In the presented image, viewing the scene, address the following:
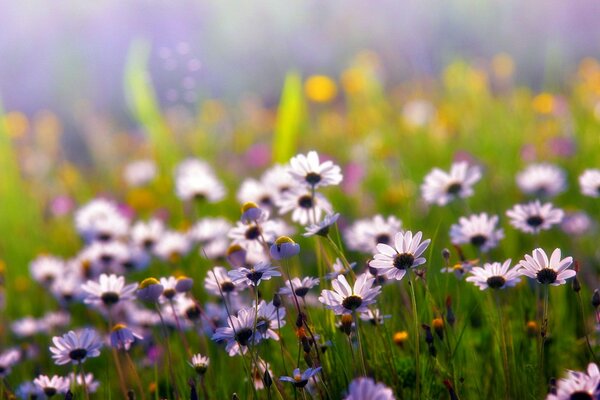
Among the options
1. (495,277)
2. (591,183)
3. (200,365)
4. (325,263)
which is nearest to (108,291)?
(200,365)

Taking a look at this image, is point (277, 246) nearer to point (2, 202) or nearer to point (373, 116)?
point (2, 202)

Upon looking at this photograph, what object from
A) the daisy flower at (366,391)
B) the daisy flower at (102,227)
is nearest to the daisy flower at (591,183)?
the daisy flower at (366,391)

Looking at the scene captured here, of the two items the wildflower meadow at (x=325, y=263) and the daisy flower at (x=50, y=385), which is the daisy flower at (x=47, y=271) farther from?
the daisy flower at (x=50, y=385)

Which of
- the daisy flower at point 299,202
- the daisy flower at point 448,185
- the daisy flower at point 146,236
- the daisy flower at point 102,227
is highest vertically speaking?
the daisy flower at point 102,227

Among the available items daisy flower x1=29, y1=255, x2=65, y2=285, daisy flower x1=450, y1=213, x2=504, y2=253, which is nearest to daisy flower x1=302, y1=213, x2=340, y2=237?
daisy flower x1=450, y1=213, x2=504, y2=253

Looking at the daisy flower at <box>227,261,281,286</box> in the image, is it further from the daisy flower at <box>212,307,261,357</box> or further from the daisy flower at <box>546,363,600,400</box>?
the daisy flower at <box>546,363,600,400</box>

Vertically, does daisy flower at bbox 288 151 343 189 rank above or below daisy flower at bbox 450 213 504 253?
above
